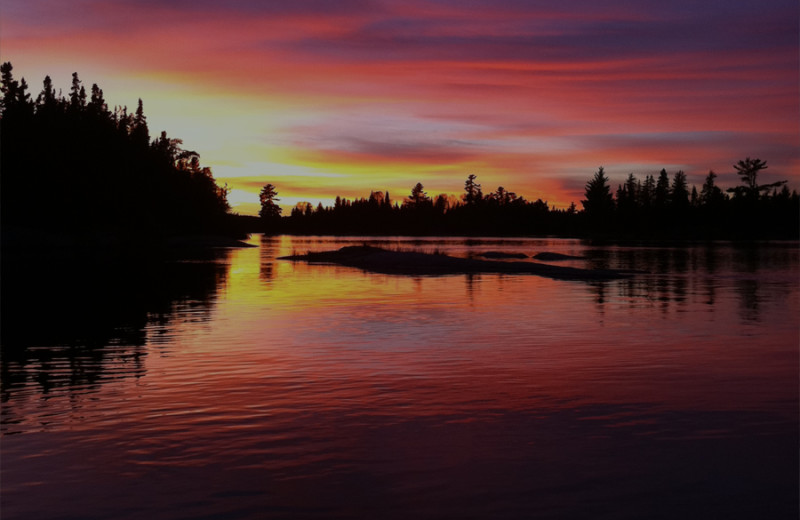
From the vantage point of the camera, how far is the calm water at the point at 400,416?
8.55m

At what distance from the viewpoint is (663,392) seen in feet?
46.0

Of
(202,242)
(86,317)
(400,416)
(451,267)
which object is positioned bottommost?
(400,416)

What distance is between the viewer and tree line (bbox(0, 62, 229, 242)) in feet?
371

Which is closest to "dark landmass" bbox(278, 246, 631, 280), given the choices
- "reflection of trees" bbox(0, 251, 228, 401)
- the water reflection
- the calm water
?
"reflection of trees" bbox(0, 251, 228, 401)

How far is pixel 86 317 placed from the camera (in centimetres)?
2756

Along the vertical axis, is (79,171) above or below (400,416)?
above

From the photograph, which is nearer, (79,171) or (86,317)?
(86,317)

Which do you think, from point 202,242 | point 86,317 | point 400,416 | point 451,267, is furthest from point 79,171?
point 400,416

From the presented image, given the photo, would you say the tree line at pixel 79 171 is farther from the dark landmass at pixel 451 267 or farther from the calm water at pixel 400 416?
the calm water at pixel 400 416

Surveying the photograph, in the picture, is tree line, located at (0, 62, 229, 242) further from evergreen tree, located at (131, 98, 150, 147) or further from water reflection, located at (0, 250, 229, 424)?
water reflection, located at (0, 250, 229, 424)

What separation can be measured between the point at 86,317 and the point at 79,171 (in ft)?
343

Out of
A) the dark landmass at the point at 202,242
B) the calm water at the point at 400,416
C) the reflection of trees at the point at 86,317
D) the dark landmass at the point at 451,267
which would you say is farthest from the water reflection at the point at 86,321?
the dark landmass at the point at 202,242

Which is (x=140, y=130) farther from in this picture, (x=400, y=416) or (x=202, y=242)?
(x=400, y=416)

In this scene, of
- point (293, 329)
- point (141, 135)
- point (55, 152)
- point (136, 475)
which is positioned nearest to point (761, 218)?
point (141, 135)
